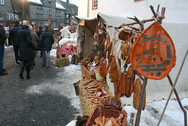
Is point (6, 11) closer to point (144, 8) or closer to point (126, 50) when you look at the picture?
point (144, 8)

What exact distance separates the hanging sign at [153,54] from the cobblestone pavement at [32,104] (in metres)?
2.27

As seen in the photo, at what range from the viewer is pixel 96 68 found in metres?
4.77

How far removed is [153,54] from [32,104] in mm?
3375

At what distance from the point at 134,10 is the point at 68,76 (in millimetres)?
4608

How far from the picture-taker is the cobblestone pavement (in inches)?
128

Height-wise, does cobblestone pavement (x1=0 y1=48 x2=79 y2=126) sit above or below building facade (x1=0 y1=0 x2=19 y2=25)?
below

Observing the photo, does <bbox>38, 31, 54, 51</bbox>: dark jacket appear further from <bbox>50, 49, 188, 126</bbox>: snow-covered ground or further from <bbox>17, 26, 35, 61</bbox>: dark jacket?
<bbox>50, 49, 188, 126</bbox>: snow-covered ground

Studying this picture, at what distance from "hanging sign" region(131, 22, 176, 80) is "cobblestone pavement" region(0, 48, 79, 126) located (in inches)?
89.5

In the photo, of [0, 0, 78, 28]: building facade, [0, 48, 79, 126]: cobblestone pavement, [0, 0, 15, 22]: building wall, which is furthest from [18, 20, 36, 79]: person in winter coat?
[0, 0, 15, 22]: building wall

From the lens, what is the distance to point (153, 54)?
1.73 metres

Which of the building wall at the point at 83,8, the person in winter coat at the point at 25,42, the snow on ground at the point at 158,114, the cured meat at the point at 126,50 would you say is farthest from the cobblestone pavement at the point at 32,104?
the building wall at the point at 83,8

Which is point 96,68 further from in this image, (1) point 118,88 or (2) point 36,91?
(1) point 118,88

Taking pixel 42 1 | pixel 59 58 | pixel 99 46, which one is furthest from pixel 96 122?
pixel 42 1

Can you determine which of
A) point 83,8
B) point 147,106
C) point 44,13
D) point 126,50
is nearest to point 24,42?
point 126,50
